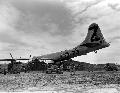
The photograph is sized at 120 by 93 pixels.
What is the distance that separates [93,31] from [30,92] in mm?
48403

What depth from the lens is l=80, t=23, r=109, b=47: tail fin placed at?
55438mm

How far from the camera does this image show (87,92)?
42.1ft

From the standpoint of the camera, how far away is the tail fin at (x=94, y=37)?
55438 mm

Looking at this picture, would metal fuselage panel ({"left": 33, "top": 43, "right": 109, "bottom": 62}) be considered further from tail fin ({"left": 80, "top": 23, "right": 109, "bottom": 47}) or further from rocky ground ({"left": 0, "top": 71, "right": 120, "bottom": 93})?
rocky ground ({"left": 0, "top": 71, "right": 120, "bottom": 93})

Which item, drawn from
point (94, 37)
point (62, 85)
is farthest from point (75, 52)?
point (62, 85)

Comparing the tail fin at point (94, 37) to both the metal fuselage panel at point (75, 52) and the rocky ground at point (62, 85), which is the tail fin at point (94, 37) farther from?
the rocky ground at point (62, 85)

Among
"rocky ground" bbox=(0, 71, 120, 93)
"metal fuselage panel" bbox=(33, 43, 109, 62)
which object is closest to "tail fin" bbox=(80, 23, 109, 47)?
"metal fuselage panel" bbox=(33, 43, 109, 62)

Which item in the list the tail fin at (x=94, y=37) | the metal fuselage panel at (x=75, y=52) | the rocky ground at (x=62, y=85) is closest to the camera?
the rocky ground at (x=62, y=85)

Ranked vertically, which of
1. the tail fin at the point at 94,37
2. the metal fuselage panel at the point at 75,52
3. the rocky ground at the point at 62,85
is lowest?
the rocky ground at the point at 62,85

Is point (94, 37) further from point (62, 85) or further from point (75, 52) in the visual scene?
point (62, 85)

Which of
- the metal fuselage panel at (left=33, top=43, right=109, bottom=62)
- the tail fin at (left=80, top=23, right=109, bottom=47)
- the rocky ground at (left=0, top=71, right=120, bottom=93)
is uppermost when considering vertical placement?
the tail fin at (left=80, top=23, right=109, bottom=47)

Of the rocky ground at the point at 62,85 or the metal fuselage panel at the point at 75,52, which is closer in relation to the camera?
the rocky ground at the point at 62,85

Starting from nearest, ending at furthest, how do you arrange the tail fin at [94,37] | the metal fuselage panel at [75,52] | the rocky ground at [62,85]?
the rocky ground at [62,85], the tail fin at [94,37], the metal fuselage panel at [75,52]

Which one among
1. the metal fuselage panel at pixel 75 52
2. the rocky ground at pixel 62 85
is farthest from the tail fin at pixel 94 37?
the rocky ground at pixel 62 85
